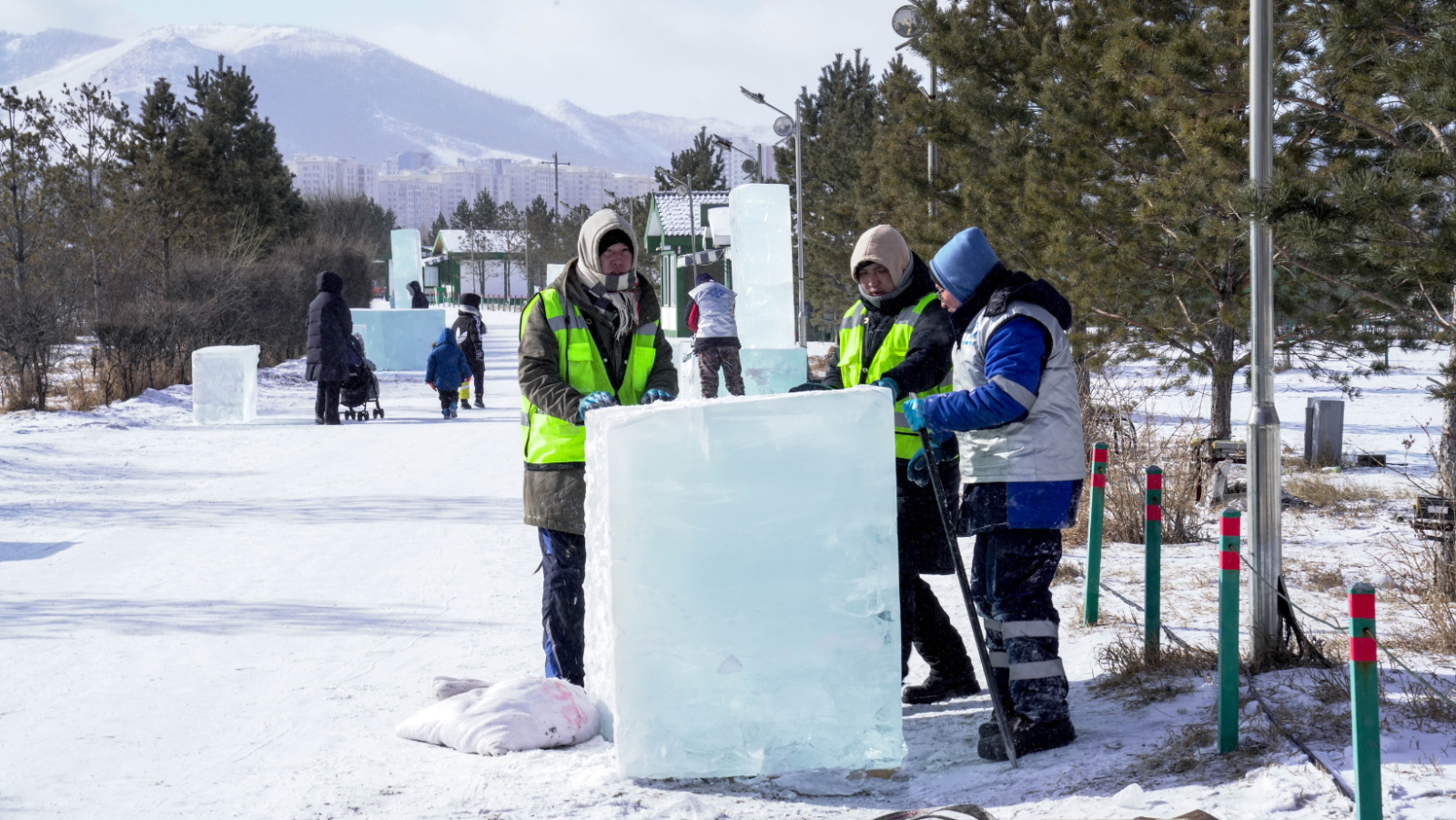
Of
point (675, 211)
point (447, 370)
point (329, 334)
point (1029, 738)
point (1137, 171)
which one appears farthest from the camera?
point (675, 211)

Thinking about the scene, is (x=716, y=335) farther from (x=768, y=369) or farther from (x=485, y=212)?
(x=485, y=212)

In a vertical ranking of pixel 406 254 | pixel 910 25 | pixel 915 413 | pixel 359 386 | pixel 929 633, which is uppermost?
pixel 910 25

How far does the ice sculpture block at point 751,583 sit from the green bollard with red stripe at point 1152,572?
135 cm

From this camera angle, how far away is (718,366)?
14680mm

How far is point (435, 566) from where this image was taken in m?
7.12

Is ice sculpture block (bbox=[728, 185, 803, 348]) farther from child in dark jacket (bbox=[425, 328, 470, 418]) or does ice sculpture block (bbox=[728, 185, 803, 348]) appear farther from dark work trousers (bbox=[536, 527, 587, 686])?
dark work trousers (bbox=[536, 527, 587, 686])

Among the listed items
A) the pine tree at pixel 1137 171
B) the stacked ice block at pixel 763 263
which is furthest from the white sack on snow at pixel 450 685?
the stacked ice block at pixel 763 263

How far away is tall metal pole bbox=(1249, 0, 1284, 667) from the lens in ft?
14.7

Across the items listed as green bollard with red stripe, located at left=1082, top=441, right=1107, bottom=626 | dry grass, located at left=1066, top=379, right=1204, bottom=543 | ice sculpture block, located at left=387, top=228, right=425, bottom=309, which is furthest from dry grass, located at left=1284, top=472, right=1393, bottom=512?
ice sculpture block, located at left=387, top=228, right=425, bottom=309

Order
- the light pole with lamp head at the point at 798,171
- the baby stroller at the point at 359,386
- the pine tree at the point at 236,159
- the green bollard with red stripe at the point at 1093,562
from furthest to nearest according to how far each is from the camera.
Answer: the pine tree at the point at 236,159, the light pole with lamp head at the point at 798,171, the baby stroller at the point at 359,386, the green bollard with red stripe at the point at 1093,562

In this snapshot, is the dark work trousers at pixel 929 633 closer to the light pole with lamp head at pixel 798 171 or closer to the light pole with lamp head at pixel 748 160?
the light pole with lamp head at pixel 798 171

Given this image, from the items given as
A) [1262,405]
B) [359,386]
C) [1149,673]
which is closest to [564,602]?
[1149,673]

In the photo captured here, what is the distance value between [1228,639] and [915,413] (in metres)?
1.14

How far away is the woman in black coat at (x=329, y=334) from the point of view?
14.0 m
